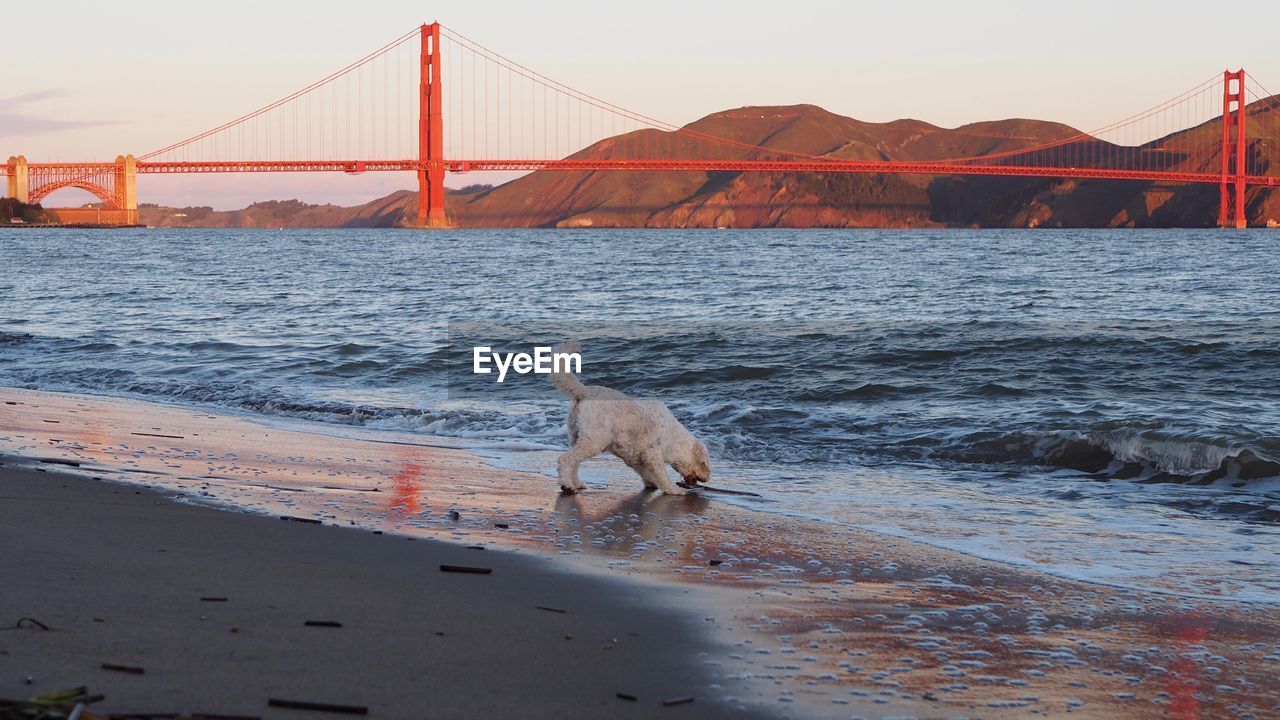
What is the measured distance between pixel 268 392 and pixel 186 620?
7107 mm

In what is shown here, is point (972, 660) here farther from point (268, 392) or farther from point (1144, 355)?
point (1144, 355)

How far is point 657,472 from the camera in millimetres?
5273

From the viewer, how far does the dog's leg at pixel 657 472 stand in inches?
207

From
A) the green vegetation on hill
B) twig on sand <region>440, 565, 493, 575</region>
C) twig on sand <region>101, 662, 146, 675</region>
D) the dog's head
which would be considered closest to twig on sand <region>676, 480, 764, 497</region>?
the dog's head

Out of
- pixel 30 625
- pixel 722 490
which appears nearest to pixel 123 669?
pixel 30 625

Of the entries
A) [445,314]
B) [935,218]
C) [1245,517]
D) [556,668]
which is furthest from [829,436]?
[935,218]

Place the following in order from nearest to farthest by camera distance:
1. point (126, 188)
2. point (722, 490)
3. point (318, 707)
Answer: point (318, 707) → point (722, 490) → point (126, 188)

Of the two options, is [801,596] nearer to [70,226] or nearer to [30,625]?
[30,625]

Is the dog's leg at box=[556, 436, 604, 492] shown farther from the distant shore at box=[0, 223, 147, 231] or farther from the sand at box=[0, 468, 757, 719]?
the distant shore at box=[0, 223, 147, 231]

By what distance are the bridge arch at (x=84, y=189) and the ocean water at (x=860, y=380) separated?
6298cm

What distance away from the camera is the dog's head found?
5.34 metres

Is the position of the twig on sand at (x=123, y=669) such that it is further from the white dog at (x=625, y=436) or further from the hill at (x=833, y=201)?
the hill at (x=833, y=201)

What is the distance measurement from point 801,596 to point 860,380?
653cm

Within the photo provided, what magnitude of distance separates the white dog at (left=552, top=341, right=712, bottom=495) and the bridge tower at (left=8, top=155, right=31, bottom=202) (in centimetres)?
8688
